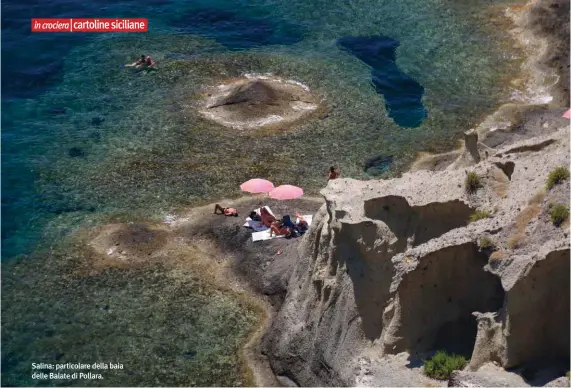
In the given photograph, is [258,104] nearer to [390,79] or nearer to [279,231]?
[390,79]

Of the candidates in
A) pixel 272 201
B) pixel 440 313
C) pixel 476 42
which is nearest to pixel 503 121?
pixel 476 42

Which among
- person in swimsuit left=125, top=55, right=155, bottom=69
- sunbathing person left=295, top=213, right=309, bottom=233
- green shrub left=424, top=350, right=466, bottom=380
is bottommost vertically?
sunbathing person left=295, top=213, right=309, bottom=233

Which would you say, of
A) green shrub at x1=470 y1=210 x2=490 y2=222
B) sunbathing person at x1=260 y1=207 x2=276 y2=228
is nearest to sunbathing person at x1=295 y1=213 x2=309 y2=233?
sunbathing person at x1=260 y1=207 x2=276 y2=228

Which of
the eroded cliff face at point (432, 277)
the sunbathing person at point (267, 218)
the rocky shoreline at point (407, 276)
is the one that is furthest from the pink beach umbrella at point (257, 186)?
the eroded cliff face at point (432, 277)

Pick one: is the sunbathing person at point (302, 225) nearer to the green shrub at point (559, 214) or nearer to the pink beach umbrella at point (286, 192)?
the pink beach umbrella at point (286, 192)

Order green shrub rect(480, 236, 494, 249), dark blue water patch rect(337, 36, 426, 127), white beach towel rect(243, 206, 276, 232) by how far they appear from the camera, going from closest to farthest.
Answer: green shrub rect(480, 236, 494, 249) → white beach towel rect(243, 206, 276, 232) → dark blue water patch rect(337, 36, 426, 127)

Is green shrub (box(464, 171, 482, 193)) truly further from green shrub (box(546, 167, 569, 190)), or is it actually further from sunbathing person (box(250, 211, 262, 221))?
sunbathing person (box(250, 211, 262, 221))
